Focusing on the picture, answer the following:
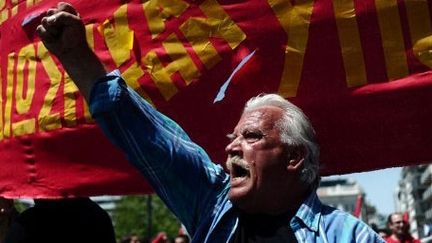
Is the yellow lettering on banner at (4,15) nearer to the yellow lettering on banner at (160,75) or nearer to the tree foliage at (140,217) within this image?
the yellow lettering on banner at (160,75)

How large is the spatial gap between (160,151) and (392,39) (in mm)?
799

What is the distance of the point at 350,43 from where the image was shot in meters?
2.37

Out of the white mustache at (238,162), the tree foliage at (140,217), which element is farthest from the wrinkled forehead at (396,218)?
the tree foliage at (140,217)

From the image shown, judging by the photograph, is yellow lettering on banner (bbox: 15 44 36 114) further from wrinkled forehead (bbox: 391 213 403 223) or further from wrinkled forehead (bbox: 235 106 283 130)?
wrinkled forehead (bbox: 391 213 403 223)

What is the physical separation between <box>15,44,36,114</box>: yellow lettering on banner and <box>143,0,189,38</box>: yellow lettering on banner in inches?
23.8

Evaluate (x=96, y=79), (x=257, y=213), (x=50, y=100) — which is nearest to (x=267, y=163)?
(x=257, y=213)

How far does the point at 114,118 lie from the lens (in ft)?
6.74

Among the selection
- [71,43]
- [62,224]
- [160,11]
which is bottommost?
[62,224]

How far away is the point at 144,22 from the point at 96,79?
81cm

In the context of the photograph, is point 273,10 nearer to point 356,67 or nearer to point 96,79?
point 356,67

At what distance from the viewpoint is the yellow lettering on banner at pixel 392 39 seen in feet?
7.50

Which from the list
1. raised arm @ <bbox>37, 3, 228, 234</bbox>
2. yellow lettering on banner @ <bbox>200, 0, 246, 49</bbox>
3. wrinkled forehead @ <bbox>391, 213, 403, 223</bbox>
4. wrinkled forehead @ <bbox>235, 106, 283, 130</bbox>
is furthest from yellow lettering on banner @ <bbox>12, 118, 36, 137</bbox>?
wrinkled forehead @ <bbox>391, 213, 403, 223</bbox>

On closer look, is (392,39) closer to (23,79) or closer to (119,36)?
(119,36)

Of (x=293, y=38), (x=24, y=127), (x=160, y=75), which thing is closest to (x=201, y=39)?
(x=160, y=75)
